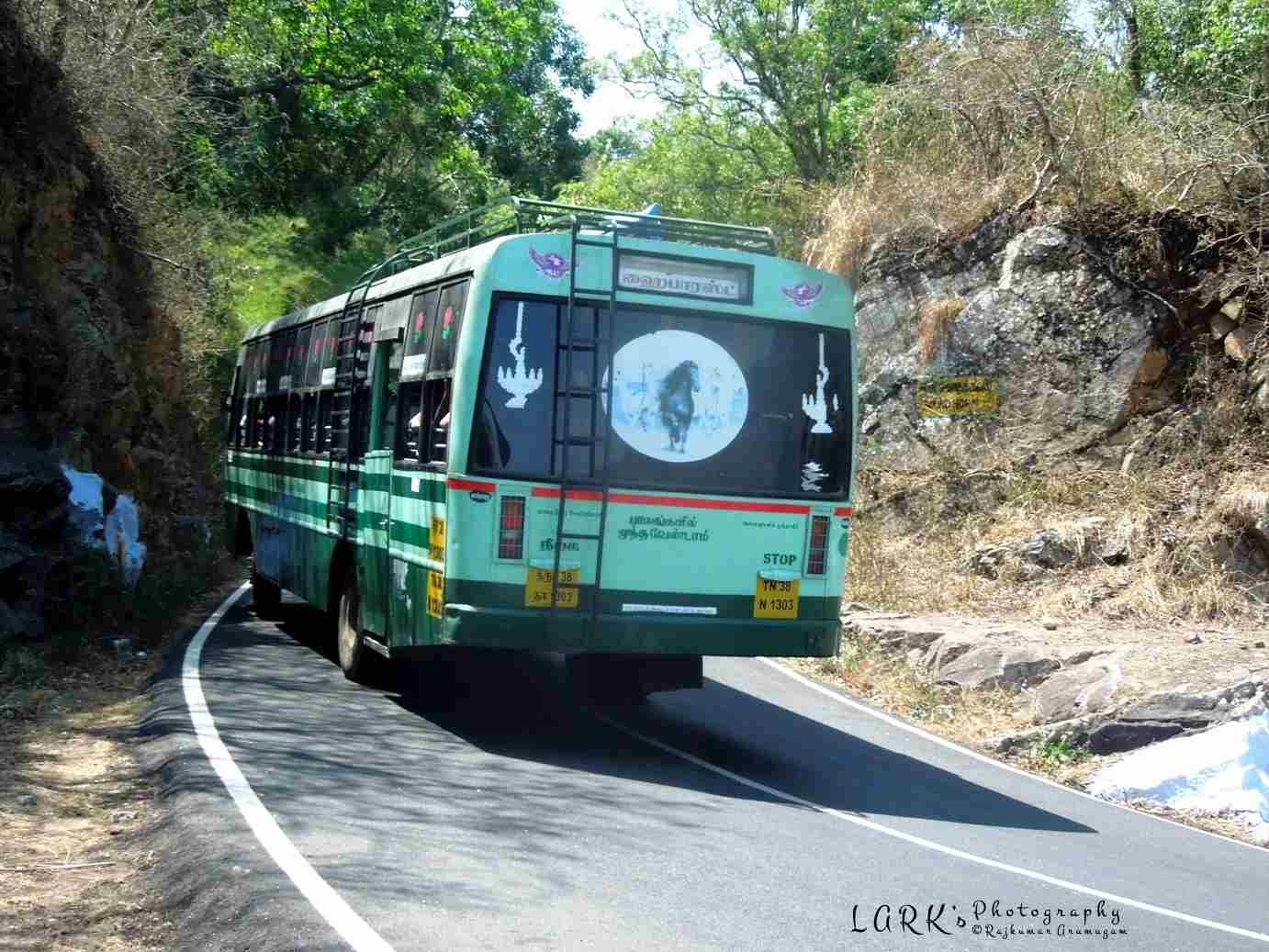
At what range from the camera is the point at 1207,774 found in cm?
1070

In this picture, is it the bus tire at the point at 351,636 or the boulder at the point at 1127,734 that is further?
the bus tire at the point at 351,636

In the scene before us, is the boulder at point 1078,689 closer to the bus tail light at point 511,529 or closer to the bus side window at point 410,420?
the bus tail light at point 511,529

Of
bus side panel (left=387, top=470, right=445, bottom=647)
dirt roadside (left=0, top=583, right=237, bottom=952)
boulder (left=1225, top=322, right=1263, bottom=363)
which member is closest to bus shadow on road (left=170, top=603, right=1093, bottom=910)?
dirt roadside (left=0, top=583, right=237, bottom=952)

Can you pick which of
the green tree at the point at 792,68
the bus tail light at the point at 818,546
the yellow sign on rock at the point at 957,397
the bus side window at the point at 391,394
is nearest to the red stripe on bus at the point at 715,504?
the bus tail light at the point at 818,546

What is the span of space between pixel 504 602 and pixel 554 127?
1772 inches

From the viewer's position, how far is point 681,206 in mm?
32469

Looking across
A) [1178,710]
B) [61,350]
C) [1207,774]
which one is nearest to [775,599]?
[1207,774]

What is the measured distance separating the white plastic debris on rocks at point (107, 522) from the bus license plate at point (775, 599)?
7215 millimetres

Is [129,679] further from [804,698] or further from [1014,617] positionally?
[1014,617]

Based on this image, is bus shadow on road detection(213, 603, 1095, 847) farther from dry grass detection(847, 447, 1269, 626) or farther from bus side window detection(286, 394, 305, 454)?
dry grass detection(847, 447, 1269, 626)

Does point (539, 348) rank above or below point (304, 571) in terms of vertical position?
above

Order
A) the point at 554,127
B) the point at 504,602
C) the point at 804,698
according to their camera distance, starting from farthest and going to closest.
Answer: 1. the point at 554,127
2. the point at 804,698
3. the point at 504,602

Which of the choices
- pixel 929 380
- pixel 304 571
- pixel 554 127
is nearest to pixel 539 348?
pixel 304 571

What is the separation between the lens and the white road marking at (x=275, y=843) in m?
5.63
